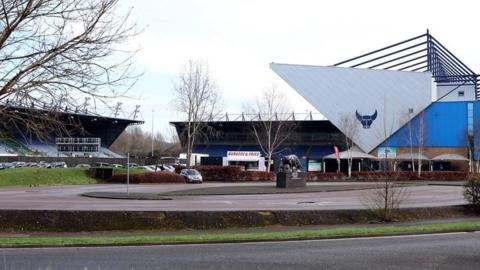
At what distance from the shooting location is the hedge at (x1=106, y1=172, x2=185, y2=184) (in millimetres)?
53000

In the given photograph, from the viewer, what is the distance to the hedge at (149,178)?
53000 mm

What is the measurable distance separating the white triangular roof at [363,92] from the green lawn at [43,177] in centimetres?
4032

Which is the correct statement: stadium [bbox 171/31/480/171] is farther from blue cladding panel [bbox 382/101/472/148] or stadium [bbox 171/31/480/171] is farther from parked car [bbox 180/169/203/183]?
parked car [bbox 180/169/203/183]

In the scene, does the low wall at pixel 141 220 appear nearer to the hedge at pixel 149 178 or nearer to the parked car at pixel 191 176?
the hedge at pixel 149 178

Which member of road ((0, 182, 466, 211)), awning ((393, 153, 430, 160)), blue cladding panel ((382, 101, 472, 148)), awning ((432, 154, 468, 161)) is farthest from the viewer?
blue cladding panel ((382, 101, 472, 148))

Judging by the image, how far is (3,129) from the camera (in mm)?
12117

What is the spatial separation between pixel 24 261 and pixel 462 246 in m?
9.88

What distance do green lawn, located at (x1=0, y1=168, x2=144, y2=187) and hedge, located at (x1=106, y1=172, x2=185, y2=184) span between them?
2.07m

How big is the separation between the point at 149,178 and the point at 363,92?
138 ft

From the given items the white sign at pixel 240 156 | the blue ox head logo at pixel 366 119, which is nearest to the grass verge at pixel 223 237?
the white sign at pixel 240 156

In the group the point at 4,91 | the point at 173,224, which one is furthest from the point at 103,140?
the point at 4,91

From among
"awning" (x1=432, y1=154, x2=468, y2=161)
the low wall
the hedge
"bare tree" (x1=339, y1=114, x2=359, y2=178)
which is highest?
"bare tree" (x1=339, y1=114, x2=359, y2=178)

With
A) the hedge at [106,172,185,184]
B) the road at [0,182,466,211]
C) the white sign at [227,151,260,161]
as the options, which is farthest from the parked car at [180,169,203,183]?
the white sign at [227,151,260,161]

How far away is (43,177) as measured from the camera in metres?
50.7
